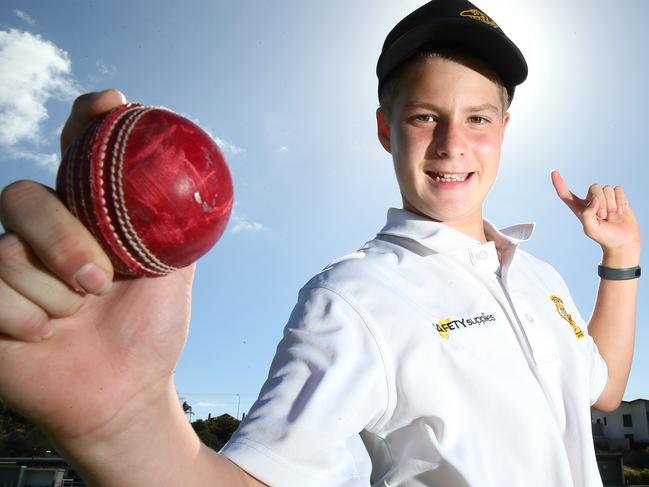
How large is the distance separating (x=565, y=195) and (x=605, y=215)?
0.29 meters

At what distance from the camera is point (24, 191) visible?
1.34 meters

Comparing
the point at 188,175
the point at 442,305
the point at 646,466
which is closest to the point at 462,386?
the point at 442,305

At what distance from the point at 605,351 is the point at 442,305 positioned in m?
1.59

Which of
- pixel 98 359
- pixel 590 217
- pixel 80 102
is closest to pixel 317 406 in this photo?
pixel 98 359

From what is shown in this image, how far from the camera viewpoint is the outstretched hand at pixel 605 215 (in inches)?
138

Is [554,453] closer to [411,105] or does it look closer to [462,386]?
[462,386]

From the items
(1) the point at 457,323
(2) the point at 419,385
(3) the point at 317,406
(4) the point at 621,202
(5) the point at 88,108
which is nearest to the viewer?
(5) the point at 88,108

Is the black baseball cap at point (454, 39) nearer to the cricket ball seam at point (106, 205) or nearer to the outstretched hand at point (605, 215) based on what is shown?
the outstretched hand at point (605, 215)

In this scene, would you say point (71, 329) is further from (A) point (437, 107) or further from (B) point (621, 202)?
(B) point (621, 202)

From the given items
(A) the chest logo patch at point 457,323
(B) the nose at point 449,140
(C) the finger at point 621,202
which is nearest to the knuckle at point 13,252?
(A) the chest logo patch at point 457,323

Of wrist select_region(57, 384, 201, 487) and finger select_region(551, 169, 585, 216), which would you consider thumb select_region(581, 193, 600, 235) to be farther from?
wrist select_region(57, 384, 201, 487)

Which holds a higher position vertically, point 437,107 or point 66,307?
point 437,107

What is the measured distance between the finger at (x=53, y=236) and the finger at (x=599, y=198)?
3.26 metres

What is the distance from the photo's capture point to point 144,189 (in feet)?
4.60
